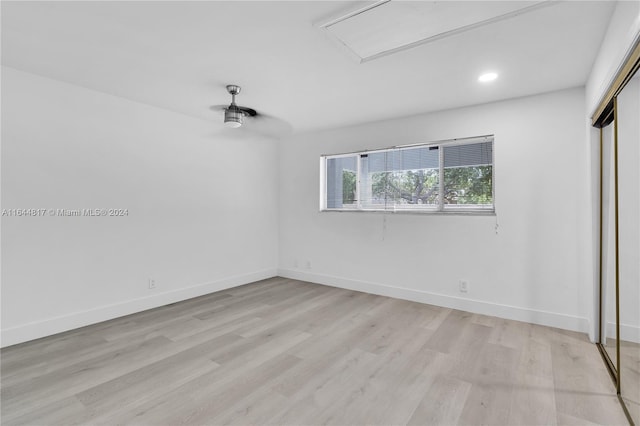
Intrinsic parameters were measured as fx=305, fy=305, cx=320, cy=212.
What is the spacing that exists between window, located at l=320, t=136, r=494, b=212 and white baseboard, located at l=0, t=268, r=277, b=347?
2050 millimetres

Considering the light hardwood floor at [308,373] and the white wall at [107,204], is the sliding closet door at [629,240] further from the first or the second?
the white wall at [107,204]

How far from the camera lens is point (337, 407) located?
1.81m

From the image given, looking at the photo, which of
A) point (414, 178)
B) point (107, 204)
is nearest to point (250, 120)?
point (107, 204)

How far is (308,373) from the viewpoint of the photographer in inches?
86.0

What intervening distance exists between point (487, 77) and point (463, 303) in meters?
2.40

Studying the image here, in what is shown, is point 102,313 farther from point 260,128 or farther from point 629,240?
point 629,240

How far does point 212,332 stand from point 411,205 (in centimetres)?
279

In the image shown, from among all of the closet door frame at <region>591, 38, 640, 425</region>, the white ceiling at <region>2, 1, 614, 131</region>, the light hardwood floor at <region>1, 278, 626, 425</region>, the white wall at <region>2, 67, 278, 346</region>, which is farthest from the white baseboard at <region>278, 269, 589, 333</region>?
the white ceiling at <region>2, 1, 614, 131</region>

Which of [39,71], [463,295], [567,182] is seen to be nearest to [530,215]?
[567,182]

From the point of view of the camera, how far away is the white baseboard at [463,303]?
2982 mm

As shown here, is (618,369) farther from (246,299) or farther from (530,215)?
(246,299)

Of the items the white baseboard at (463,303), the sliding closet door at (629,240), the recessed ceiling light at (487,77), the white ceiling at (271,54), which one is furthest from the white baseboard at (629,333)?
the recessed ceiling light at (487,77)

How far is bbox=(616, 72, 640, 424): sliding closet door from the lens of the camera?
1680 mm

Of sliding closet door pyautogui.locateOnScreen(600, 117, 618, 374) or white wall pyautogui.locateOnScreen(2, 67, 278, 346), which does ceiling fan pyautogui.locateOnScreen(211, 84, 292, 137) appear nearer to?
white wall pyautogui.locateOnScreen(2, 67, 278, 346)
